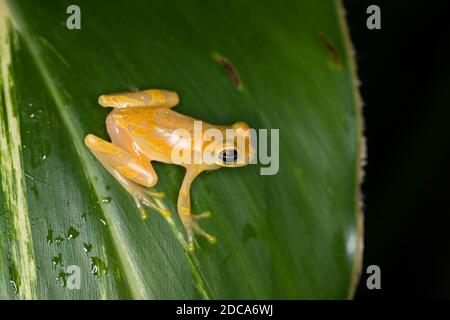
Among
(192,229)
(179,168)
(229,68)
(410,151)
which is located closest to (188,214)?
(192,229)

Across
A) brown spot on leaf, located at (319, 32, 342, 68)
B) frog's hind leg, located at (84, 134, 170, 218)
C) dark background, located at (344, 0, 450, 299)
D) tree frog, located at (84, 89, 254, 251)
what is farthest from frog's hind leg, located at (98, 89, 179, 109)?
dark background, located at (344, 0, 450, 299)

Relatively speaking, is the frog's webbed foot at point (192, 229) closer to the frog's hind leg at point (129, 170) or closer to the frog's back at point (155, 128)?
the frog's hind leg at point (129, 170)

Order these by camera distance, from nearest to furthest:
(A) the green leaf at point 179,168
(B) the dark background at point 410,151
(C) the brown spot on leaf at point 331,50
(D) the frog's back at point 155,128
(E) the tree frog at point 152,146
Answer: (A) the green leaf at point 179,168, (E) the tree frog at point 152,146, (D) the frog's back at point 155,128, (C) the brown spot on leaf at point 331,50, (B) the dark background at point 410,151

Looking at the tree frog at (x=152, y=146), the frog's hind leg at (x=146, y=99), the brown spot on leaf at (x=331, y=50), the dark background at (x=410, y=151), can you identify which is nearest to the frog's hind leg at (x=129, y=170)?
the tree frog at (x=152, y=146)

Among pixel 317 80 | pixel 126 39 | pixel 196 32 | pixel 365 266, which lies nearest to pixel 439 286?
pixel 365 266

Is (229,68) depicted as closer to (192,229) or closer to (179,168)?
(179,168)

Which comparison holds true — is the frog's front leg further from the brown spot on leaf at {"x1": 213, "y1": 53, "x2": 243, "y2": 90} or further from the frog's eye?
the brown spot on leaf at {"x1": 213, "y1": 53, "x2": 243, "y2": 90}
